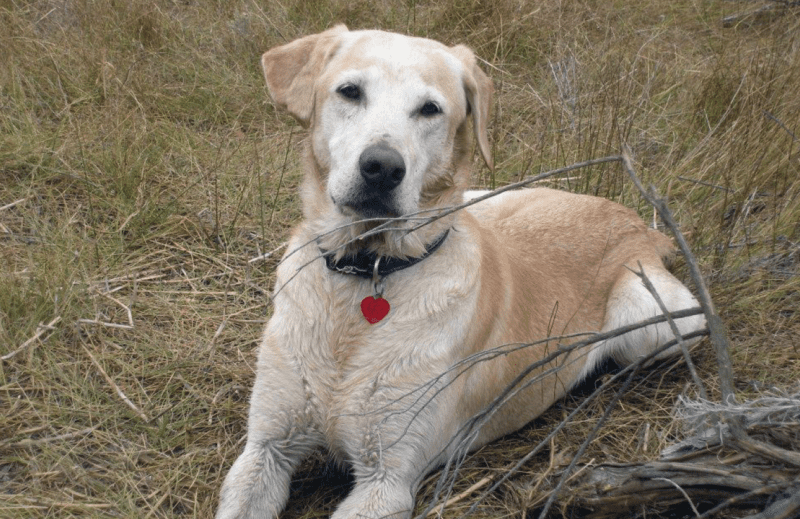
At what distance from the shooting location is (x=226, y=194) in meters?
4.46

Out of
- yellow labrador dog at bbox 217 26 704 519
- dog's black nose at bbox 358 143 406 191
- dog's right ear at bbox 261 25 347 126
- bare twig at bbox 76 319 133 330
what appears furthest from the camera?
bare twig at bbox 76 319 133 330

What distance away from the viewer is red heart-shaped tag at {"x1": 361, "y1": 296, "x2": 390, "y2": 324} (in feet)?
9.14

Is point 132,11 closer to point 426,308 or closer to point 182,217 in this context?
point 182,217

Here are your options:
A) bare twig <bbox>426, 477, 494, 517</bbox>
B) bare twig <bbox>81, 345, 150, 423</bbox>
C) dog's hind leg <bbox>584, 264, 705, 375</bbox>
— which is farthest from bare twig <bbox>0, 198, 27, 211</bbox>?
dog's hind leg <bbox>584, 264, 705, 375</bbox>

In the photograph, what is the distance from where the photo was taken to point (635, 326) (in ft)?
6.95

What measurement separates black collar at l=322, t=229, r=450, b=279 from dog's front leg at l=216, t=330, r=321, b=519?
352 mm

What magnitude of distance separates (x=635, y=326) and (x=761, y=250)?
82.5 inches

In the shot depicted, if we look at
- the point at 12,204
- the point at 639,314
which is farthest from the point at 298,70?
the point at 12,204

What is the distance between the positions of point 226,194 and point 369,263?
1.82 m

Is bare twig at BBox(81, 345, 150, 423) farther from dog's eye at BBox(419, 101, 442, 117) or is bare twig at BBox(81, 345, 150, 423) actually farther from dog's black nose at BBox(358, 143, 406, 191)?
dog's eye at BBox(419, 101, 442, 117)

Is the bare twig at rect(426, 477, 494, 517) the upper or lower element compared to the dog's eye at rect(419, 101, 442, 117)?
lower

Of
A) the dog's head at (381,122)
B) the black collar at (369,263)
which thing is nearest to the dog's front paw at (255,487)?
the black collar at (369,263)

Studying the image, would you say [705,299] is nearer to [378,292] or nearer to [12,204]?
[378,292]

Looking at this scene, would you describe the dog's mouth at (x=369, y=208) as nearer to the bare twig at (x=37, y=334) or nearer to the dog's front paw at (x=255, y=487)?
the dog's front paw at (x=255, y=487)
